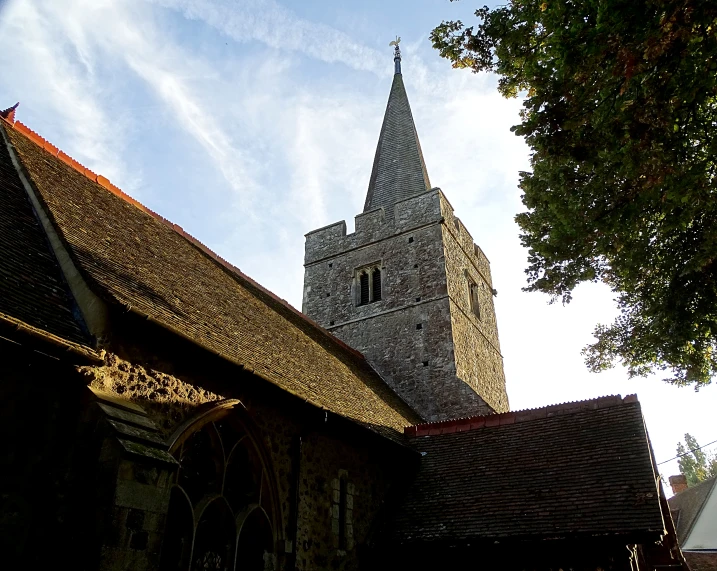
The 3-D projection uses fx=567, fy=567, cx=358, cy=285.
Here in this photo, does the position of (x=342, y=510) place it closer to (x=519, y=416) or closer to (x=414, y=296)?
(x=519, y=416)

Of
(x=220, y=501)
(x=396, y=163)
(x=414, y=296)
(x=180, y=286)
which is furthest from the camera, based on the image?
(x=396, y=163)

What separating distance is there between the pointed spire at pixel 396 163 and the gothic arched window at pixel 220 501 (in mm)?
13450

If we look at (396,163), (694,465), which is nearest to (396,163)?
(396,163)

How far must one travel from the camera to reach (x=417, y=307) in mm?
17156

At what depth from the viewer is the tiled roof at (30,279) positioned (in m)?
5.11

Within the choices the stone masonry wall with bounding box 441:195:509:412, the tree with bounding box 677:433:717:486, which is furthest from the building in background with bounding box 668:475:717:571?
the tree with bounding box 677:433:717:486

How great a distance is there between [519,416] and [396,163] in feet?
45.5

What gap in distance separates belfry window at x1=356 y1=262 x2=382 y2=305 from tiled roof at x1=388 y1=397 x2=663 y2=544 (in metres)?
7.84

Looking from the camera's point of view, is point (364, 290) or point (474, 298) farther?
point (474, 298)

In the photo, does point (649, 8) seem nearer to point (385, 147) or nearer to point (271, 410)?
point (271, 410)

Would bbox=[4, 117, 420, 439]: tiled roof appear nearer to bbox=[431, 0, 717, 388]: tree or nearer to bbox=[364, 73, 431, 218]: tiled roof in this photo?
bbox=[431, 0, 717, 388]: tree

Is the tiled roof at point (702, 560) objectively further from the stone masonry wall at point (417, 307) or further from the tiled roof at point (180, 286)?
the tiled roof at point (180, 286)

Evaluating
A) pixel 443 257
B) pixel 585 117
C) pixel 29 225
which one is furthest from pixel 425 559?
pixel 443 257

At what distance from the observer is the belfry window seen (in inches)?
722
